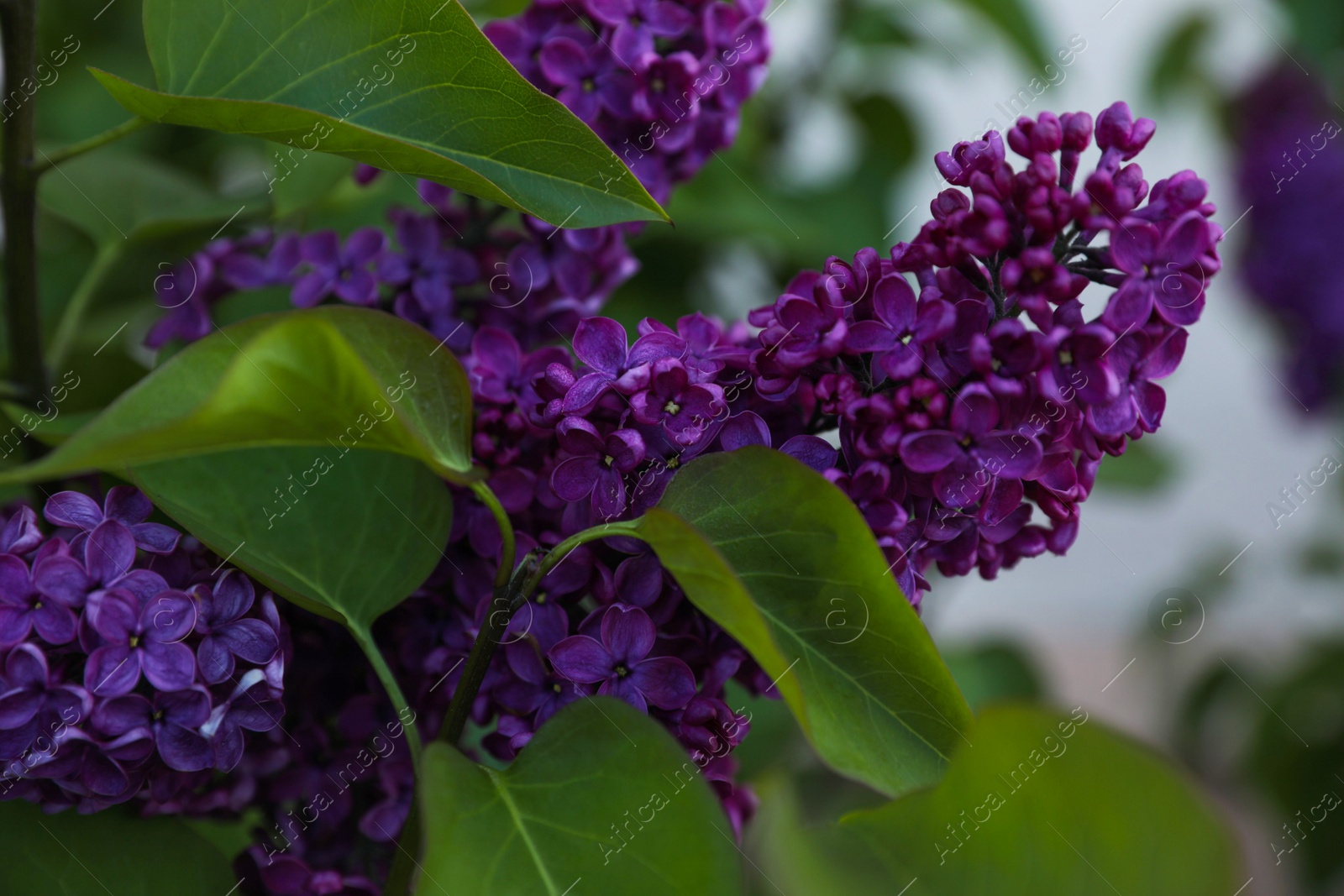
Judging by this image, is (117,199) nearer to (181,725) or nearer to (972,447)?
(181,725)

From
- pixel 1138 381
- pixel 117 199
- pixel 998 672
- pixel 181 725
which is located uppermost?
pixel 117 199

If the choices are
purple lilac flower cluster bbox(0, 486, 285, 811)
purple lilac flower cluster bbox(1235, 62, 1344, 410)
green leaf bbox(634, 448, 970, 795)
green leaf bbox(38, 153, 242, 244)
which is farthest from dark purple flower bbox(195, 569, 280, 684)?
purple lilac flower cluster bbox(1235, 62, 1344, 410)

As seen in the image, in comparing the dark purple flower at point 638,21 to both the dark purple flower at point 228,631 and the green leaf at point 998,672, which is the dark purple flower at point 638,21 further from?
the green leaf at point 998,672

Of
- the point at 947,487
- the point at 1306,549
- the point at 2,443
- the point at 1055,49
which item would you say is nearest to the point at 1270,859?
the point at 1306,549

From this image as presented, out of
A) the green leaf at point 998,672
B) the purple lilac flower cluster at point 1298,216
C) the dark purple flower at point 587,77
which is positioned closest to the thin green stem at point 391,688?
the dark purple flower at point 587,77

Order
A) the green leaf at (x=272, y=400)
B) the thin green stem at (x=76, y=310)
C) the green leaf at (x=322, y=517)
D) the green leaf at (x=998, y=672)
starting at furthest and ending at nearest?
the green leaf at (x=998, y=672) → the thin green stem at (x=76, y=310) → the green leaf at (x=322, y=517) → the green leaf at (x=272, y=400)

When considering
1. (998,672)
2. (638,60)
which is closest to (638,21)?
(638,60)

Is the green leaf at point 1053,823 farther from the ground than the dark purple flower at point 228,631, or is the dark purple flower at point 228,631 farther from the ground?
the dark purple flower at point 228,631
